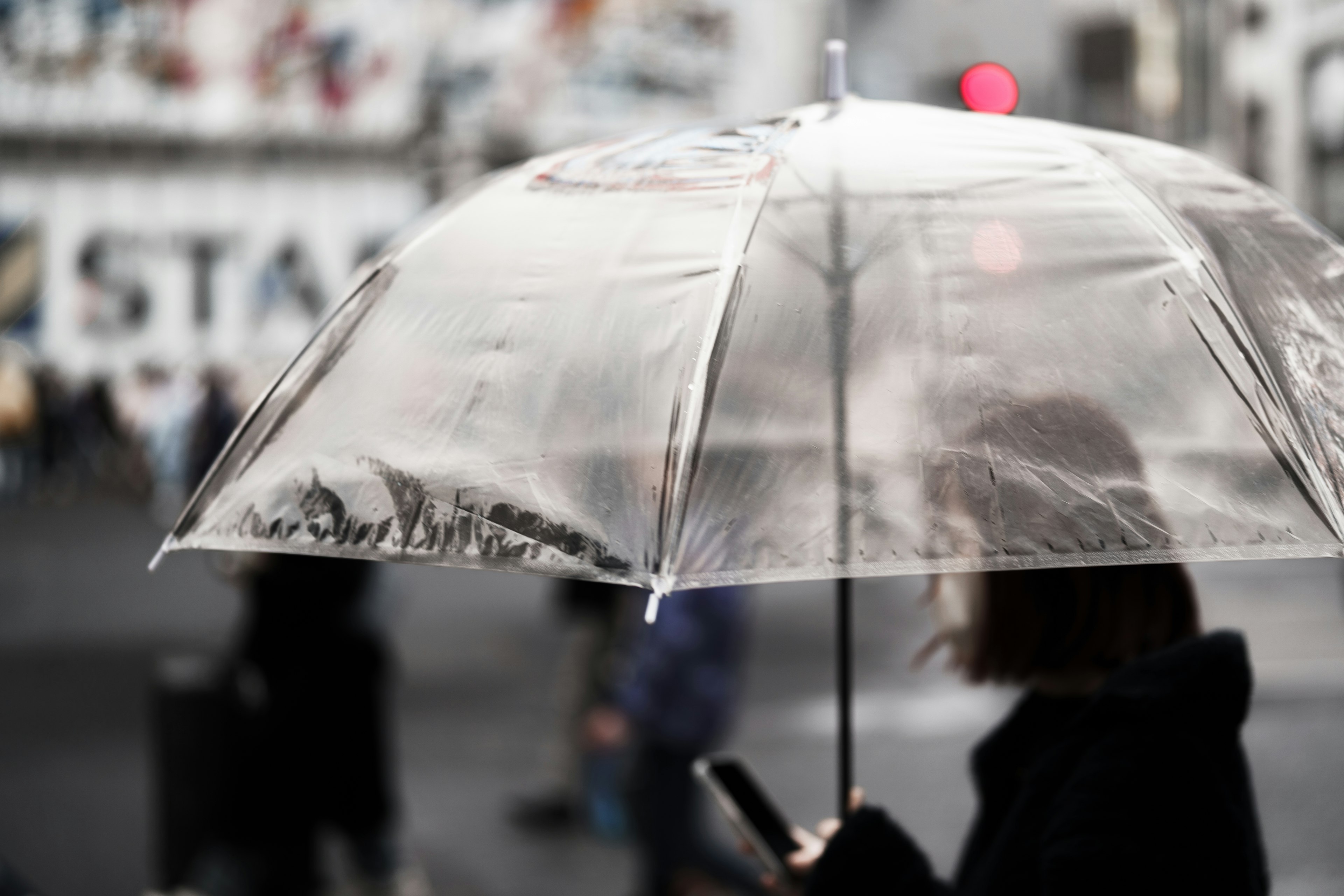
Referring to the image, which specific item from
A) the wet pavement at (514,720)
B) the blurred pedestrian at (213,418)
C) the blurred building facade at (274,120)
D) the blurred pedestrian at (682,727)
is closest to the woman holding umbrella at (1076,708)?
the blurred pedestrian at (682,727)

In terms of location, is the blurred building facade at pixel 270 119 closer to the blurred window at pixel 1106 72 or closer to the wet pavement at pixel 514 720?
the blurred window at pixel 1106 72

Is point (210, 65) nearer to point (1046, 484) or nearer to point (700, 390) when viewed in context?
point (700, 390)

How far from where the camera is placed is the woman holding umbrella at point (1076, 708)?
1.40 meters

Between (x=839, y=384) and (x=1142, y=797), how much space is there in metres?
0.61

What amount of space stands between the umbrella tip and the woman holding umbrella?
0.62 m

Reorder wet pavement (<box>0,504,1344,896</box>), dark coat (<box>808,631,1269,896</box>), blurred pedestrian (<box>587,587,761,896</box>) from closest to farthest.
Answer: dark coat (<box>808,631,1269,896</box>), blurred pedestrian (<box>587,587,761,896</box>), wet pavement (<box>0,504,1344,896</box>)

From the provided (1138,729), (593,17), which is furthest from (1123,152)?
(593,17)

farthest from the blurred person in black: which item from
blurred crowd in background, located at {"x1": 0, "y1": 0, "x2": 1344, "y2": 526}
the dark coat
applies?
blurred crowd in background, located at {"x1": 0, "y1": 0, "x2": 1344, "y2": 526}

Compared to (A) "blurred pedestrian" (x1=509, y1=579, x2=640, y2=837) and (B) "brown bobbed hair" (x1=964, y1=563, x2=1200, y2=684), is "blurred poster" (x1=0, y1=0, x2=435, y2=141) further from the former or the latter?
(B) "brown bobbed hair" (x1=964, y1=563, x2=1200, y2=684)

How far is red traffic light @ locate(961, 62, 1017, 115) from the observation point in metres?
6.86

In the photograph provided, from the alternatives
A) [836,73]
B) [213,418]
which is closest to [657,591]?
[836,73]

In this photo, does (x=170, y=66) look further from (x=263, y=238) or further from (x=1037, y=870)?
(x=1037, y=870)

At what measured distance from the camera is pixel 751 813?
198 cm

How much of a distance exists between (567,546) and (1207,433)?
2.34ft
